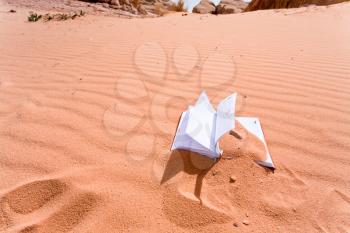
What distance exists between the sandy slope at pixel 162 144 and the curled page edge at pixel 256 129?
53 millimetres

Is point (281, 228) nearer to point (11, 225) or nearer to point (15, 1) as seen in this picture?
point (11, 225)

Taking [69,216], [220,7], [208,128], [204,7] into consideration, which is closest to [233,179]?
[208,128]

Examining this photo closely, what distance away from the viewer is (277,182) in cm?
132

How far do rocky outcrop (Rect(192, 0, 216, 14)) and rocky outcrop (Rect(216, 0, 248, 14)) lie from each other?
0.44 meters

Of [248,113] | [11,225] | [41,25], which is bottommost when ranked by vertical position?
[11,225]

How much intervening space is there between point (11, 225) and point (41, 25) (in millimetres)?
5772

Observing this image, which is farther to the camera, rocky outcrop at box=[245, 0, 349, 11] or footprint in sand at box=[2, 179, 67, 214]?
rocky outcrop at box=[245, 0, 349, 11]

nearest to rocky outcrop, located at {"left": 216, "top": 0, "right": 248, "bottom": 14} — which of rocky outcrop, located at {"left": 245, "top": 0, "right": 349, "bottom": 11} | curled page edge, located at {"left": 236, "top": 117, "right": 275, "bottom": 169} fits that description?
rocky outcrop, located at {"left": 245, "top": 0, "right": 349, "bottom": 11}

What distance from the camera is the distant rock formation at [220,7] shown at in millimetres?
16084

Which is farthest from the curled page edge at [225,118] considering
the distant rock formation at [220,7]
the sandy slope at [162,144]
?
the distant rock formation at [220,7]

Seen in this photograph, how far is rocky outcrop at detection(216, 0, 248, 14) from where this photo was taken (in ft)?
52.4

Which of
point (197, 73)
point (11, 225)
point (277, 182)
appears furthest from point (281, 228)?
point (197, 73)

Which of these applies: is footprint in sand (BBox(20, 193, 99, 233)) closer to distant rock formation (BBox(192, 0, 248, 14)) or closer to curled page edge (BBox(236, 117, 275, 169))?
curled page edge (BBox(236, 117, 275, 169))

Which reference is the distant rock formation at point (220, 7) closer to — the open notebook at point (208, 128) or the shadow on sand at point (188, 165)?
the open notebook at point (208, 128)
